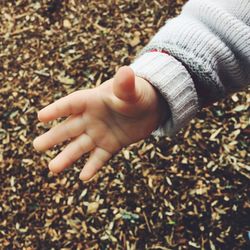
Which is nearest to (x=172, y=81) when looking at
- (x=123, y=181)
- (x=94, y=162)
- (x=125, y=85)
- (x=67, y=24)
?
(x=125, y=85)

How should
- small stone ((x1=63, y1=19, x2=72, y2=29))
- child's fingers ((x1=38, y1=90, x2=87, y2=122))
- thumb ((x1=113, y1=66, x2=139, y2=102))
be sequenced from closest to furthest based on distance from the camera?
1. thumb ((x1=113, y1=66, x2=139, y2=102))
2. child's fingers ((x1=38, y1=90, x2=87, y2=122))
3. small stone ((x1=63, y1=19, x2=72, y2=29))

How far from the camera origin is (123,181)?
2064mm

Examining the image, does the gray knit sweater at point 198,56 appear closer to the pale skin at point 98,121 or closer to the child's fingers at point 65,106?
the pale skin at point 98,121

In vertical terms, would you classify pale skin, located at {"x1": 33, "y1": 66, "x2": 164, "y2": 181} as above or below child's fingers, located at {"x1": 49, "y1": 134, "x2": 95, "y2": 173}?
above

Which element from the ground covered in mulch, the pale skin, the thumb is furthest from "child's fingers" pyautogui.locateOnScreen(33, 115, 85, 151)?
the ground covered in mulch

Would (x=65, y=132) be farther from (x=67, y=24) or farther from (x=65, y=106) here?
(x=67, y=24)

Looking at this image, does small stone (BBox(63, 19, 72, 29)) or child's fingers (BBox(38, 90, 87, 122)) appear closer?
child's fingers (BBox(38, 90, 87, 122))

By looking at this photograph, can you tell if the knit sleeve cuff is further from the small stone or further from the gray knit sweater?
the small stone

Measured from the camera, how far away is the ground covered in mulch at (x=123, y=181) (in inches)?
76.0

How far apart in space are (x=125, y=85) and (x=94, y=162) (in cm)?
30

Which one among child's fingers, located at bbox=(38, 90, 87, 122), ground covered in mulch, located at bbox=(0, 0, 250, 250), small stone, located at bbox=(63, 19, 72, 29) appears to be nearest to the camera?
child's fingers, located at bbox=(38, 90, 87, 122)

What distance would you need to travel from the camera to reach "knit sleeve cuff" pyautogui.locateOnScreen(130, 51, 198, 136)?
1155 mm

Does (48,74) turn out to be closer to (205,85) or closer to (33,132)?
(33,132)

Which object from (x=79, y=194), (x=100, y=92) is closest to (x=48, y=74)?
(x=79, y=194)
